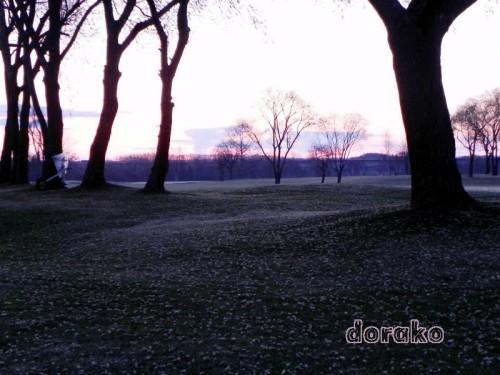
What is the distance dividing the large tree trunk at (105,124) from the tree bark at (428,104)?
1720 cm

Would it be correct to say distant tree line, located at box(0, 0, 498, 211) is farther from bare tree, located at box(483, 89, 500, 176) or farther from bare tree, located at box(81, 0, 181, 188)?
bare tree, located at box(483, 89, 500, 176)

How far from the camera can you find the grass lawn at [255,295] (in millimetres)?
5777

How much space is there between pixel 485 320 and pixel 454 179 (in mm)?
6333

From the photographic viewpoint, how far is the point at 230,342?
629 centimetres

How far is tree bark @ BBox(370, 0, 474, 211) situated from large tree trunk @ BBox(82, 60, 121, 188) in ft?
56.4

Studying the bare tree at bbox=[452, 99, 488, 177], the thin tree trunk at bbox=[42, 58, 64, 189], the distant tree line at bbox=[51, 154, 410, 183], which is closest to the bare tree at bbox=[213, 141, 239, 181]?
the distant tree line at bbox=[51, 154, 410, 183]

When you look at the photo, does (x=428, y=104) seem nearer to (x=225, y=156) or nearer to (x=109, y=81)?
(x=109, y=81)

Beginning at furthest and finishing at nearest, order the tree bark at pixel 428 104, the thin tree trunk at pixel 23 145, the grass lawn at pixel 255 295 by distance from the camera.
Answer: the thin tree trunk at pixel 23 145, the tree bark at pixel 428 104, the grass lawn at pixel 255 295

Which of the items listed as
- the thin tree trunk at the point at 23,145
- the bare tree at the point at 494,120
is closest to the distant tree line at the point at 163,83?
the thin tree trunk at the point at 23,145

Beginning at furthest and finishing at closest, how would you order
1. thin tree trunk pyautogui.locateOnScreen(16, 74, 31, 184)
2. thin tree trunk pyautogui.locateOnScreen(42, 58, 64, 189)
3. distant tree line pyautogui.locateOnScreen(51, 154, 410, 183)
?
distant tree line pyautogui.locateOnScreen(51, 154, 410, 183) < thin tree trunk pyautogui.locateOnScreen(16, 74, 31, 184) < thin tree trunk pyautogui.locateOnScreen(42, 58, 64, 189)

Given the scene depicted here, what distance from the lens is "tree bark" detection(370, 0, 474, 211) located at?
12219 mm

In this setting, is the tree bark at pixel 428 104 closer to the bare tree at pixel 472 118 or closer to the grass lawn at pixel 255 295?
the grass lawn at pixel 255 295

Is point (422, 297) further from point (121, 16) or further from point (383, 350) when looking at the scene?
point (121, 16)

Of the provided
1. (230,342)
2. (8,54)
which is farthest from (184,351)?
(8,54)
